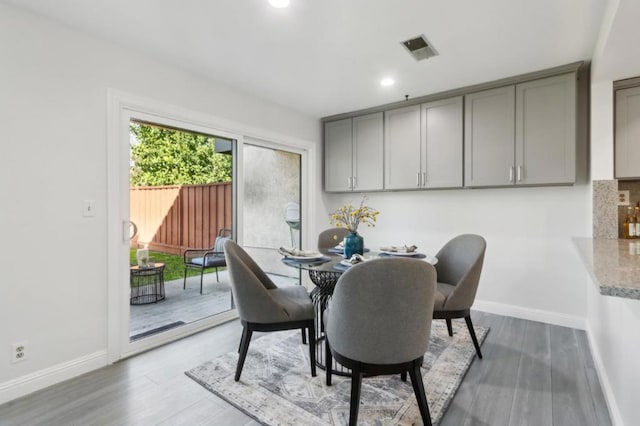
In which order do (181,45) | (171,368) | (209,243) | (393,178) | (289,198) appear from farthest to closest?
(289,198)
(393,178)
(209,243)
(181,45)
(171,368)

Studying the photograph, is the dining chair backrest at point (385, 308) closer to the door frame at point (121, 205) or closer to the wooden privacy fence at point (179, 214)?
the door frame at point (121, 205)

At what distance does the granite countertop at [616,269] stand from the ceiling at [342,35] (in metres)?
1.52

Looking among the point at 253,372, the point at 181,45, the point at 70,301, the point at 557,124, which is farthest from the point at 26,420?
the point at 557,124

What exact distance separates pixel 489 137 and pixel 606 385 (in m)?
2.25

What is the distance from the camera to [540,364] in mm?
2377

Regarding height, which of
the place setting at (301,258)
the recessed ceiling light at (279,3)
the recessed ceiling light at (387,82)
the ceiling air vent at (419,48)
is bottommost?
the place setting at (301,258)

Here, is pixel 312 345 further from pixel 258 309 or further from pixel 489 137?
pixel 489 137

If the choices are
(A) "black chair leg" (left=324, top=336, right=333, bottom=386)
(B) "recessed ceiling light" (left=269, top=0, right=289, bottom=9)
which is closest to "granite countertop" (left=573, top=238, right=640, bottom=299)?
(A) "black chair leg" (left=324, top=336, right=333, bottom=386)

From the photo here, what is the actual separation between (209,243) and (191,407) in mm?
1699

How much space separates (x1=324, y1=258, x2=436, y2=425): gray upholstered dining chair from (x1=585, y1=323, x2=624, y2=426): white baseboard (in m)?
1.01

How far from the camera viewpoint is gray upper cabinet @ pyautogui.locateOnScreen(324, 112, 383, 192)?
409 cm

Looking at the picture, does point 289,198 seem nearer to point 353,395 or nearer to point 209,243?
point 209,243

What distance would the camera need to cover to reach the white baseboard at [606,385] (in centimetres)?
168

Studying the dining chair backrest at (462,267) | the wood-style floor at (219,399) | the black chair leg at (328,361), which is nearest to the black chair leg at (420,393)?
the wood-style floor at (219,399)
